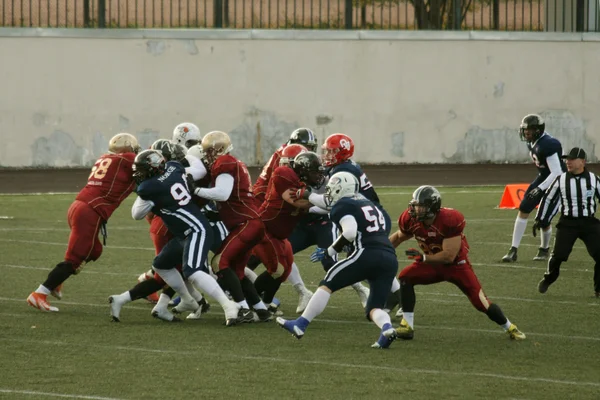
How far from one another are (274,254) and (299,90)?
1641 centimetres

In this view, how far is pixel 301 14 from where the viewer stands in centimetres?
2702

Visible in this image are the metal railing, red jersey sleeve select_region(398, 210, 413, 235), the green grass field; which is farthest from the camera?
the metal railing

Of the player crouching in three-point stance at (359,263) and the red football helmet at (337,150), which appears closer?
the player crouching in three-point stance at (359,263)

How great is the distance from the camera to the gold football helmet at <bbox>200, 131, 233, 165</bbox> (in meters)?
9.62

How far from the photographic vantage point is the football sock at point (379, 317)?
802cm

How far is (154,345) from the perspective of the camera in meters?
8.27

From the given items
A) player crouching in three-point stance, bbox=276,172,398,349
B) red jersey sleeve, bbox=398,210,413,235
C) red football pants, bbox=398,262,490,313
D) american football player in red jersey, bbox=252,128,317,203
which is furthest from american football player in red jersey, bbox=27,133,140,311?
red football pants, bbox=398,262,490,313

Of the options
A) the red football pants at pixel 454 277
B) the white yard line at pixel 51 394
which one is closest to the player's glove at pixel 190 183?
the red football pants at pixel 454 277

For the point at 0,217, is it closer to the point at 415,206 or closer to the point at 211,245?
the point at 211,245

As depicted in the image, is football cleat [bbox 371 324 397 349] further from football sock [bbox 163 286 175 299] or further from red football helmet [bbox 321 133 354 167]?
red football helmet [bbox 321 133 354 167]

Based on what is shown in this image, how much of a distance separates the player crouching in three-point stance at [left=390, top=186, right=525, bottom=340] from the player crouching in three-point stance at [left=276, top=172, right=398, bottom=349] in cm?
24

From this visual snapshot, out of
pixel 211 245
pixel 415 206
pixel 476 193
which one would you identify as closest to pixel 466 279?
pixel 415 206

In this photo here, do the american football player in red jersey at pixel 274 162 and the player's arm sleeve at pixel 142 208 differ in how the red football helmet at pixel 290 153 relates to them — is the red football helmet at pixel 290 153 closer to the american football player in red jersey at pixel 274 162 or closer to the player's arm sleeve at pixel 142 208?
the american football player in red jersey at pixel 274 162

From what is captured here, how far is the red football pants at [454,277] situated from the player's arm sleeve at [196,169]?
2.06 meters
